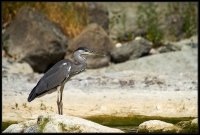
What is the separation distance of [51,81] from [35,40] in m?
5.86

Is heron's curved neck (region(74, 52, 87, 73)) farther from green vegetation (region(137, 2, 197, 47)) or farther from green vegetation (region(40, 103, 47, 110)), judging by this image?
green vegetation (region(137, 2, 197, 47))

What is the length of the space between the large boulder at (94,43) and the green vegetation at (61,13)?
949 millimetres

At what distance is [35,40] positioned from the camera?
15961mm

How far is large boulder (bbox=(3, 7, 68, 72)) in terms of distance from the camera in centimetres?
1594

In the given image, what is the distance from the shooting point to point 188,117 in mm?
10961

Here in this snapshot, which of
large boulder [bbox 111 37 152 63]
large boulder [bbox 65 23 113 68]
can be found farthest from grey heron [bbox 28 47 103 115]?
large boulder [bbox 111 37 152 63]

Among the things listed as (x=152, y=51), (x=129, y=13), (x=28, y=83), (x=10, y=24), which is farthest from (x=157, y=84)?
(x=129, y=13)

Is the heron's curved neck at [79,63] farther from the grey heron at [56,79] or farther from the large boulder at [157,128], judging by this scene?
the large boulder at [157,128]

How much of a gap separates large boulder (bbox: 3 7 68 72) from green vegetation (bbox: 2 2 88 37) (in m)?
1.07

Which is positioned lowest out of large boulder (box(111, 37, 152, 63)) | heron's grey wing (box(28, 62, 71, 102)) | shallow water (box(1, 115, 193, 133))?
shallow water (box(1, 115, 193, 133))

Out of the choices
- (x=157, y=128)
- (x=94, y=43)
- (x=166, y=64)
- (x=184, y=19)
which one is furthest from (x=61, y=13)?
(x=157, y=128)

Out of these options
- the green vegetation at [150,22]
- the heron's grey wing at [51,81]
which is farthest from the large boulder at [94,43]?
the heron's grey wing at [51,81]

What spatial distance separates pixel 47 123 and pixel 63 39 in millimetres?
7933

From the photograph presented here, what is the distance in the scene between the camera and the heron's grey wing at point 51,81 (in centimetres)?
1011
